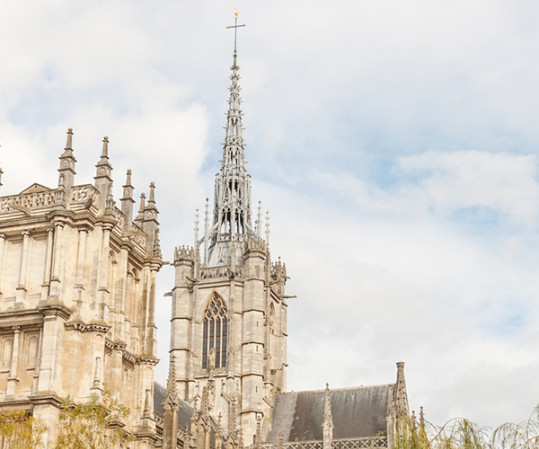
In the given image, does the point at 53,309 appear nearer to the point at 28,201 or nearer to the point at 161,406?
the point at 28,201

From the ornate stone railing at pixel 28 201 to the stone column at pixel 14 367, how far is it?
414 centimetres

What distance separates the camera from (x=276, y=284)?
64.4 m

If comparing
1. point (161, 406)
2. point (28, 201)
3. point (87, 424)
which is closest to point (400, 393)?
point (161, 406)

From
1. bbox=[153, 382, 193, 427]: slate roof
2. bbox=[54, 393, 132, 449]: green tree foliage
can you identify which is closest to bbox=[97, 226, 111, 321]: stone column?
bbox=[54, 393, 132, 449]: green tree foliage

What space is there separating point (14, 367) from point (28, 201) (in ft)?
18.3

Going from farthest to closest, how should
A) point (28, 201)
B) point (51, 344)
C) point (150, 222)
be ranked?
point (150, 222), point (28, 201), point (51, 344)

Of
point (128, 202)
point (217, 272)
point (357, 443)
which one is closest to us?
point (128, 202)

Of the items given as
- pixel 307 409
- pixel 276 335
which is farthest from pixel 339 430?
pixel 276 335

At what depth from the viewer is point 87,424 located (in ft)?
86.9

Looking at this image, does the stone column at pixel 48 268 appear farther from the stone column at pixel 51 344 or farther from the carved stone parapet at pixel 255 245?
the carved stone parapet at pixel 255 245

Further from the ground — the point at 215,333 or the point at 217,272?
the point at 217,272

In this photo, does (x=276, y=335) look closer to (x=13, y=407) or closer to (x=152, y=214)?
(x=152, y=214)

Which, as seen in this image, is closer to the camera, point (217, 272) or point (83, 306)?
point (83, 306)

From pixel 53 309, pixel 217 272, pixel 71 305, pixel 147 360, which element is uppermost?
pixel 217 272
